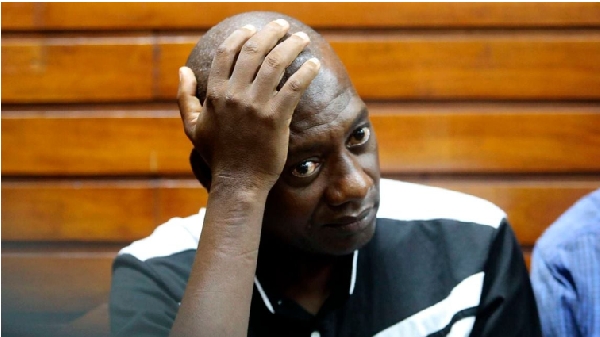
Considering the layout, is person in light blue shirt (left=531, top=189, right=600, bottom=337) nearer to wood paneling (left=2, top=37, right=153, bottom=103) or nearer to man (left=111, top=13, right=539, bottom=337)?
man (left=111, top=13, right=539, bottom=337)

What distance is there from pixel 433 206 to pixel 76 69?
1.69 m

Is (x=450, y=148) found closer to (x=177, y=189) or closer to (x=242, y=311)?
(x=177, y=189)

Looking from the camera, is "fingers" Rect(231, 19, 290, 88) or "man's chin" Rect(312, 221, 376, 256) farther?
"man's chin" Rect(312, 221, 376, 256)

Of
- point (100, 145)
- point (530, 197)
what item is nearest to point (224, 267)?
point (100, 145)

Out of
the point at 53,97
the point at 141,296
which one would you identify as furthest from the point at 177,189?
the point at 141,296

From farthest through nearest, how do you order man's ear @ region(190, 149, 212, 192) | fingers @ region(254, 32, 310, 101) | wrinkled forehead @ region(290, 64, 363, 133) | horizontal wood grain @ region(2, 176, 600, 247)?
horizontal wood grain @ region(2, 176, 600, 247)
man's ear @ region(190, 149, 212, 192)
wrinkled forehead @ region(290, 64, 363, 133)
fingers @ region(254, 32, 310, 101)

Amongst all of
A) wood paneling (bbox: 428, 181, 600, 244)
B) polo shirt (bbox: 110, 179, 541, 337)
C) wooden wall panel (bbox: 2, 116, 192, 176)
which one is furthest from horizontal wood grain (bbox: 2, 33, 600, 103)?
polo shirt (bbox: 110, 179, 541, 337)

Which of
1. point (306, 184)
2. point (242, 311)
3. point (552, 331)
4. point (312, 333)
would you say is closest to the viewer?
point (242, 311)

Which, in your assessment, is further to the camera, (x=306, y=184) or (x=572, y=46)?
(x=572, y=46)

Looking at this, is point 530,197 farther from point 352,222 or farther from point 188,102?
point 188,102

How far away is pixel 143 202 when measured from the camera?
274 centimetres

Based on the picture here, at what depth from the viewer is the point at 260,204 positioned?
1.24 meters

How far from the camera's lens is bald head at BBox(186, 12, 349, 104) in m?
1.33

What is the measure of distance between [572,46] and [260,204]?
1.86 metres
